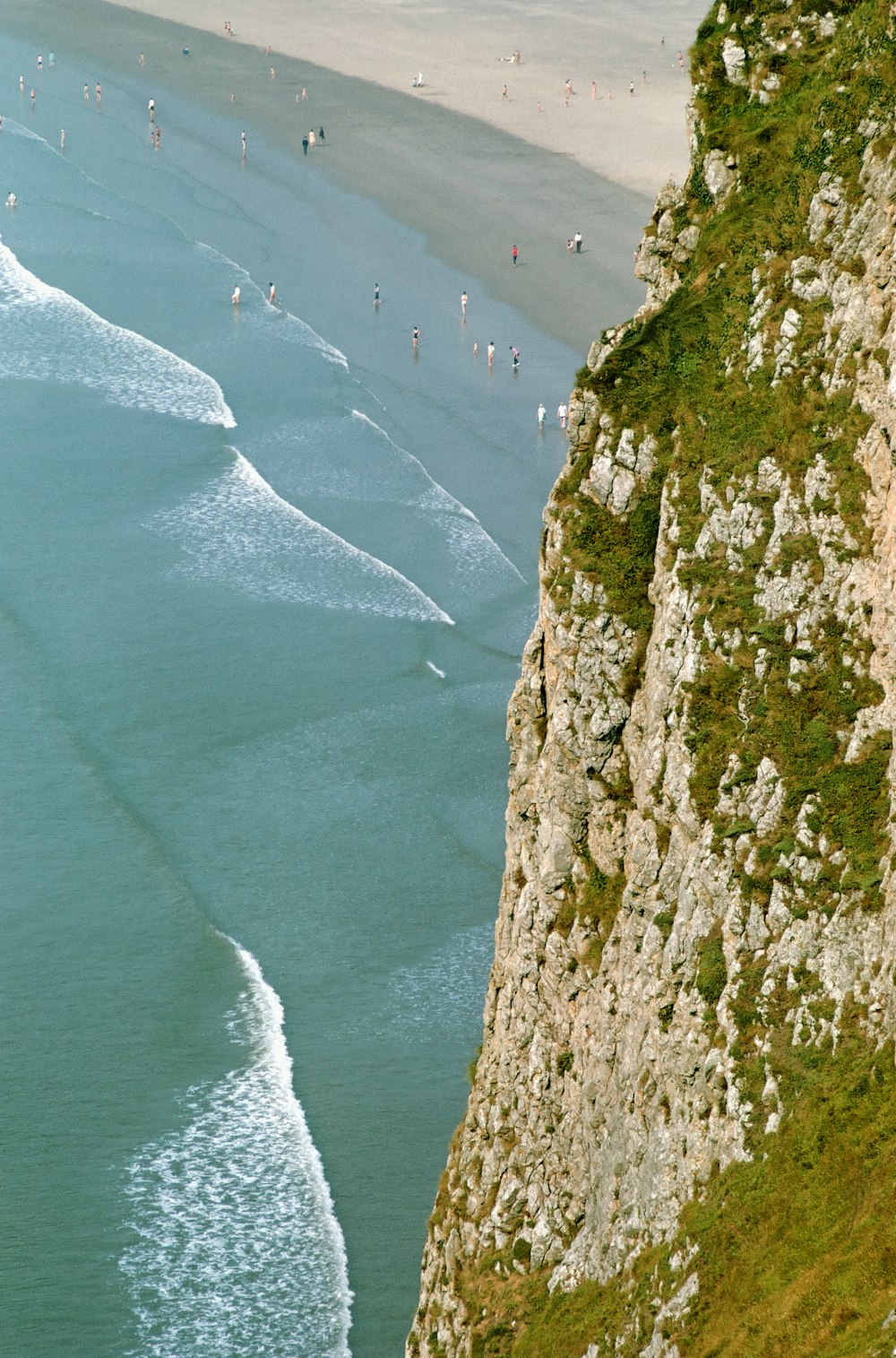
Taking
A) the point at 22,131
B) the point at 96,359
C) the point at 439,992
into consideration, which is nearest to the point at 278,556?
the point at 96,359

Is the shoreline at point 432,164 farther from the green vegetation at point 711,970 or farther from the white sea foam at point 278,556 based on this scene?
the green vegetation at point 711,970

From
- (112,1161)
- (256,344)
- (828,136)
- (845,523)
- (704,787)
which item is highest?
(828,136)

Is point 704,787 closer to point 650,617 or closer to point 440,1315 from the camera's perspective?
point 650,617

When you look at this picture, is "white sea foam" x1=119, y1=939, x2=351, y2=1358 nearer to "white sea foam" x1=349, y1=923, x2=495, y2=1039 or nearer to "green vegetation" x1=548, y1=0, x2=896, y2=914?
"white sea foam" x1=349, y1=923, x2=495, y2=1039

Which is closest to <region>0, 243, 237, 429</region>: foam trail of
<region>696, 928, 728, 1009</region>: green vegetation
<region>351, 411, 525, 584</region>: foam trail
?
<region>351, 411, 525, 584</region>: foam trail

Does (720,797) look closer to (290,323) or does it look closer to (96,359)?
(96,359)

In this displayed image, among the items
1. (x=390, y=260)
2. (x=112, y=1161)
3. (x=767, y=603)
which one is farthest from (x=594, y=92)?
(x=767, y=603)
